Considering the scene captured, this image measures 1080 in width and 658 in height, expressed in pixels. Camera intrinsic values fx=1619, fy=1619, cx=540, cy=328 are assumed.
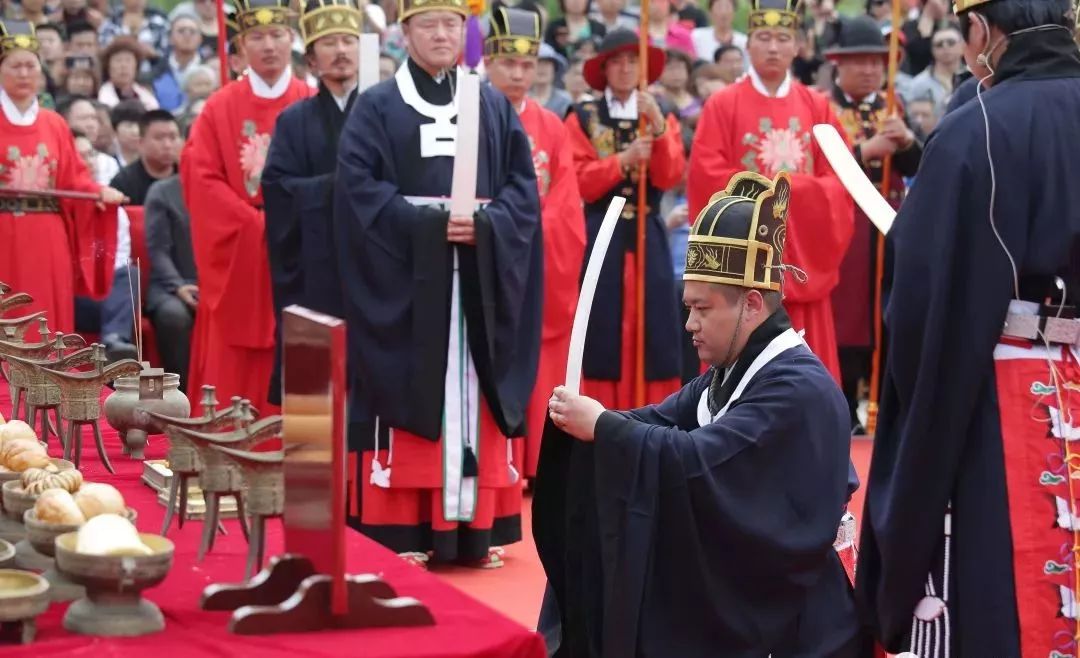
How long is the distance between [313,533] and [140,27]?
32.4 ft

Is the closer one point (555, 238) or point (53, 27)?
point (555, 238)

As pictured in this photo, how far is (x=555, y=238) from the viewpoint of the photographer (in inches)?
247

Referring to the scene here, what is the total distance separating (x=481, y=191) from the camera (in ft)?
16.8

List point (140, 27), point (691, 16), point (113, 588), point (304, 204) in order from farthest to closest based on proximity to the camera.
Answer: point (691, 16) → point (140, 27) → point (304, 204) → point (113, 588)

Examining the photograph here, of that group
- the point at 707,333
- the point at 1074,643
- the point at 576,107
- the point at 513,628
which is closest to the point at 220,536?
the point at 513,628

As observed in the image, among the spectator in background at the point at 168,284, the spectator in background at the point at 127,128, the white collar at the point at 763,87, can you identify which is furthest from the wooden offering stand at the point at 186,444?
the spectator in background at the point at 127,128

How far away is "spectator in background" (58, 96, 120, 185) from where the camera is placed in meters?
8.41

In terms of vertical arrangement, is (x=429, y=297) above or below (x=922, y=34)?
below

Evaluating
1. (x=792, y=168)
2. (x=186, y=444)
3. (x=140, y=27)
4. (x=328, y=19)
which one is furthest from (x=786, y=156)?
(x=140, y=27)

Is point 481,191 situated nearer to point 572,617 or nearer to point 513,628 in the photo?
point 572,617

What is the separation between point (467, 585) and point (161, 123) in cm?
377

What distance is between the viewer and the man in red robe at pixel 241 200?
6359mm

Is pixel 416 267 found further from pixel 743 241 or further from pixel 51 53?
pixel 51 53

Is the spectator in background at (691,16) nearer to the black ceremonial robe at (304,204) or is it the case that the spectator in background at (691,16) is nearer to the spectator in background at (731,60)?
the spectator in background at (731,60)
